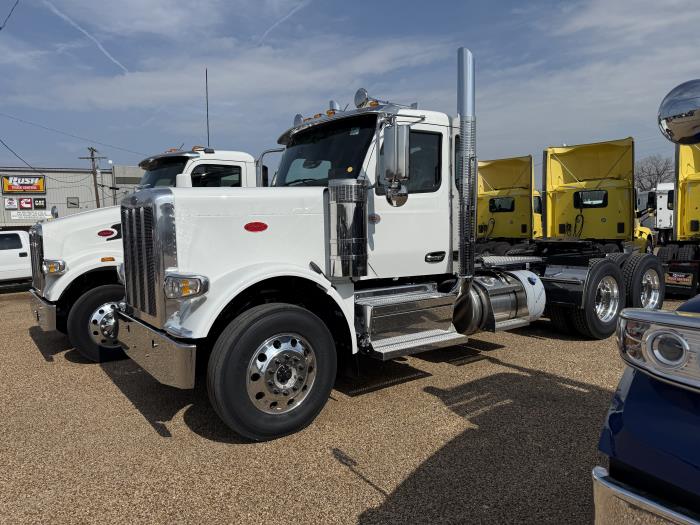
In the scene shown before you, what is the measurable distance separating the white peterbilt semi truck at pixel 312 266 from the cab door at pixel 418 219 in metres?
0.01

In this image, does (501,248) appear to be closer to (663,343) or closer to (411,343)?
(411,343)

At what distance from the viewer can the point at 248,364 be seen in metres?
3.73

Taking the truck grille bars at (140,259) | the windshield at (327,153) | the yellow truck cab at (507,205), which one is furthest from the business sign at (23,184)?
the truck grille bars at (140,259)

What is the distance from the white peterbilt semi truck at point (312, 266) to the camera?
3762mm

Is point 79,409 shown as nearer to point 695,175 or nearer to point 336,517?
point 336,517

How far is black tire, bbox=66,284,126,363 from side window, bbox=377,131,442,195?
3746mm

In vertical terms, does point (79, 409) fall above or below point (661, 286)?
below

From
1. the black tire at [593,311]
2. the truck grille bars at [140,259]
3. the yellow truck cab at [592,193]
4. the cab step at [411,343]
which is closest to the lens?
the truck grille bars at [140,259]

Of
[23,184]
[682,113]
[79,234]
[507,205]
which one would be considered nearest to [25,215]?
[23,184]

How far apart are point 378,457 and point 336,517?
0.74 m

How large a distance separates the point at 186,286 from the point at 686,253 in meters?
9.36

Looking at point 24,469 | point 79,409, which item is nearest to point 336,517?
point 24,469

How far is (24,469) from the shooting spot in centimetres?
357

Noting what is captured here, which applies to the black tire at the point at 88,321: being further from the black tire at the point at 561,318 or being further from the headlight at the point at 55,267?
the black tire at the point at 561,318
